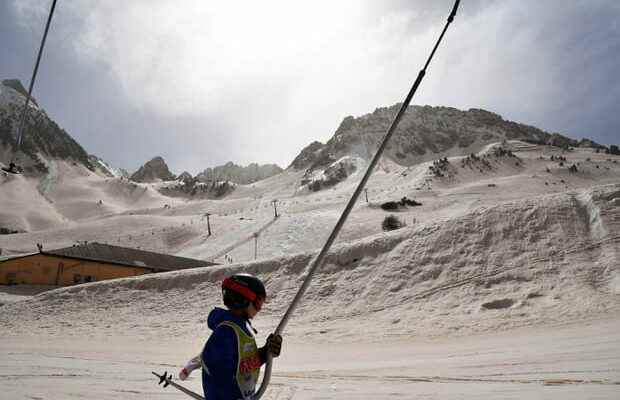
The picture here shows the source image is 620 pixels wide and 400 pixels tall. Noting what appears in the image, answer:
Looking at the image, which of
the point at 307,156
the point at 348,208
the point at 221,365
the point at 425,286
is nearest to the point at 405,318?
the point at 425,286

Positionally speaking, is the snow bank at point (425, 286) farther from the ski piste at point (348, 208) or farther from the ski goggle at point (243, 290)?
the ski goggle at point (243, 290)

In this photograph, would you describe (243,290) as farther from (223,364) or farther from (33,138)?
(33,138)

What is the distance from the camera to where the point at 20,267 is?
3509cm

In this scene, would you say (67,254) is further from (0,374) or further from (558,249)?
(558,249)

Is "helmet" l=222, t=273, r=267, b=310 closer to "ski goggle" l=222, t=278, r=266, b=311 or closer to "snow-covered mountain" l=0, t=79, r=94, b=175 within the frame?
"ski goggle" l=222, t=278, r=266, b=311

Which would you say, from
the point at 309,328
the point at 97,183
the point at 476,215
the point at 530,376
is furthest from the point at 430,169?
the point at 97,183

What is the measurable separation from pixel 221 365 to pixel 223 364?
2 cm

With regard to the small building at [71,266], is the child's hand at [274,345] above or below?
above

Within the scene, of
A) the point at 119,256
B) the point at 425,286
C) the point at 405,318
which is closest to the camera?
the point at 405,318

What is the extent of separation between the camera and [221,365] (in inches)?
105

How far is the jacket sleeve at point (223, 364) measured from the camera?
2668mm

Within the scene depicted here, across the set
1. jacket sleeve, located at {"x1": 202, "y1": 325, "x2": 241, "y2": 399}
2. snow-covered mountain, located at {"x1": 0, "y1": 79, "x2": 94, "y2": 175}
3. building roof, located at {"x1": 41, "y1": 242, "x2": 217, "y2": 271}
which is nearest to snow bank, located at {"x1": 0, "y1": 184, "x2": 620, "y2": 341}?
jacket sleeve, located at {"x1": 202, "y1": 325, "x2": 241, "y2": 399}

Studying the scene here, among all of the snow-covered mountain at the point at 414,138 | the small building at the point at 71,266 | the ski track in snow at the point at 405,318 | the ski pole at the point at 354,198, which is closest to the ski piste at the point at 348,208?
the ski pole at the point at 354,198

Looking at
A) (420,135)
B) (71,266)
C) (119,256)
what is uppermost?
(420,135)
